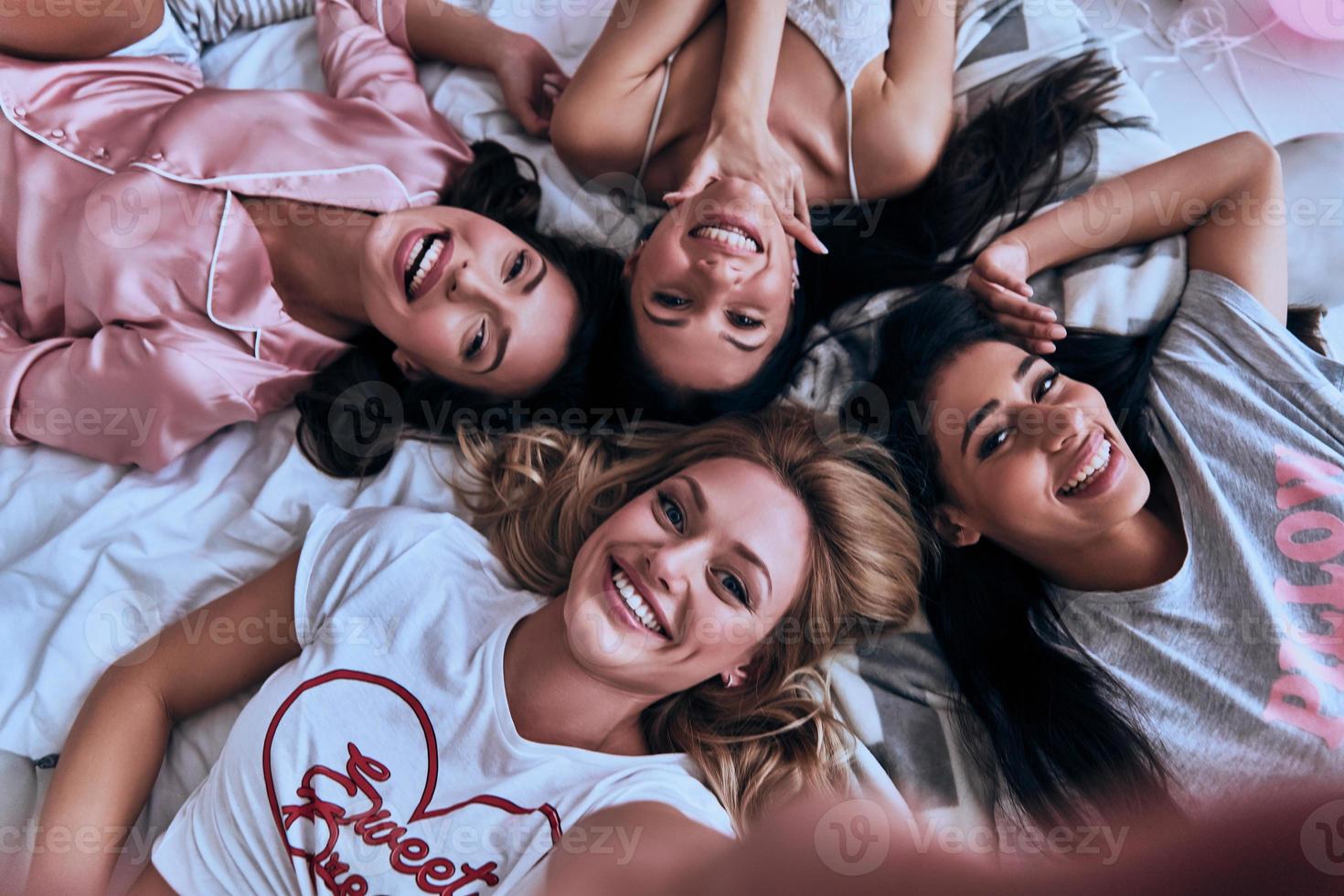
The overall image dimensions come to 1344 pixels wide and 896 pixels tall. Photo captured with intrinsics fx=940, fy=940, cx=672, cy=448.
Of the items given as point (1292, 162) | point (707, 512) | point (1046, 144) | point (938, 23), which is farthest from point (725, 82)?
point (1292, 162)

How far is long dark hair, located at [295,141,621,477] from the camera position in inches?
37.7

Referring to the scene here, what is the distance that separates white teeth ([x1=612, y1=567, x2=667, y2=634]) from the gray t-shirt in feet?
1.21

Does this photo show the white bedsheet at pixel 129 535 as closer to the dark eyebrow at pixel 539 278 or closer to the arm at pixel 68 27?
the dark eyebrow at pixel 539 278

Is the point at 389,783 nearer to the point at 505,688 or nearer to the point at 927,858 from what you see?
the point at 505,688

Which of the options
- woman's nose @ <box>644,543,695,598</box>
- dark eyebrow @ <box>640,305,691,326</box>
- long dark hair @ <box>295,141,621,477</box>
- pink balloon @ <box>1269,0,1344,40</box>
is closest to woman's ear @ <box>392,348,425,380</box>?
long dark hair @ <box>295,141,621,477</box>

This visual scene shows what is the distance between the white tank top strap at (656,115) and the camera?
1.04 m

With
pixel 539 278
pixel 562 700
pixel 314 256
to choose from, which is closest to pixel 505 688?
pixel 562 700

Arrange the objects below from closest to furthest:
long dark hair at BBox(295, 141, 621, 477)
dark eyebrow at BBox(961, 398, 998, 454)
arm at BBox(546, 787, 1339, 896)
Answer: arm at BBox(546, 787, 1339, 896) < dark eyebrow at BBox(961, 398, 998, 454) < long dark hair at BBox(295, 141, 621, 477)

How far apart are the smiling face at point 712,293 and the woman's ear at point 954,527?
22 cm

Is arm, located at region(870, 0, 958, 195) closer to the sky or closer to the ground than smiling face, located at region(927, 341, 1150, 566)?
closer to the sky

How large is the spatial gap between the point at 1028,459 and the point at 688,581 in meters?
0.32

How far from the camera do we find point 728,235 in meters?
0.91

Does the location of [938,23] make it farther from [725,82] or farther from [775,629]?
[775,629]

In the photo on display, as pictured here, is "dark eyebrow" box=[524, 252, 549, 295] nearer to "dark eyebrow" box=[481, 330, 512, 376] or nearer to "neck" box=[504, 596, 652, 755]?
"dark eyebrow" box=[481, 330, 512, 376]
